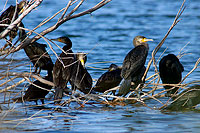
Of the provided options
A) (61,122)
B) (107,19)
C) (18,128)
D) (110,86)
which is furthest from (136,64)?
(107,19)

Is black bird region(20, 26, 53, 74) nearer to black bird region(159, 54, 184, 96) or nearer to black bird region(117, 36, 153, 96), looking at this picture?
black bird region(117, 36, 153, 96)

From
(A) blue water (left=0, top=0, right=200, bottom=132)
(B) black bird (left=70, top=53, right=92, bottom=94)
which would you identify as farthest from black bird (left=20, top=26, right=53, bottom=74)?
(B) black bird (left=70, top=53, right=92, bottom=94)

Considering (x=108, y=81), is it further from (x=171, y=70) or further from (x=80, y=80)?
(x=171, y=70)

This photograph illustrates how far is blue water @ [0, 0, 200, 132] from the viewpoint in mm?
6531

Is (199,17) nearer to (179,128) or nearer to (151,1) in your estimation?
(151,1)

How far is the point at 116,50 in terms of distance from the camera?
1401 cm

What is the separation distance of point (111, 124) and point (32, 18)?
13.7 m

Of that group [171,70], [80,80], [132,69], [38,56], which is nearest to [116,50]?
[38,56]

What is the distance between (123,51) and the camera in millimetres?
13844

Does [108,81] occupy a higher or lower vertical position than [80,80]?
lower

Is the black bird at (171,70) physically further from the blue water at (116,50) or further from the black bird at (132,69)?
the black bird at (132,69)

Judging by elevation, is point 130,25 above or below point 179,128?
above

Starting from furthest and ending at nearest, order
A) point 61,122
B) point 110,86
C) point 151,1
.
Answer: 1. point 151,1
2. point 110,86
3. point 61,122

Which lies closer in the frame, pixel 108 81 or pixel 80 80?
pixel 80 80
